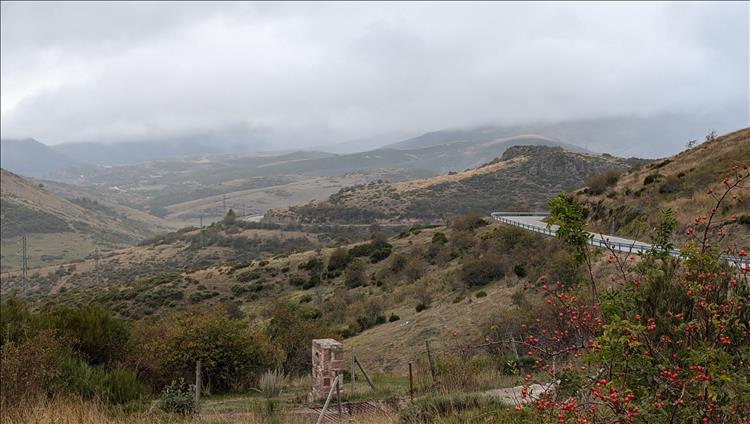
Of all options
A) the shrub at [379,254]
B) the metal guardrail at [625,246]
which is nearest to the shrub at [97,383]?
the metal guardrail at [625,246]

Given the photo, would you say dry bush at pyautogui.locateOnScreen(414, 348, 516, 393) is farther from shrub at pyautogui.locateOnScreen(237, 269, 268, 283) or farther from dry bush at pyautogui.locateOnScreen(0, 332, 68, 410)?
shrub at pyautogui.locateOnScreen(237, 269, 268, 283)

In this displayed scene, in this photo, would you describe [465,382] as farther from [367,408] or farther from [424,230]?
[424,230]

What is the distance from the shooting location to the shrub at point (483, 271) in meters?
30.7

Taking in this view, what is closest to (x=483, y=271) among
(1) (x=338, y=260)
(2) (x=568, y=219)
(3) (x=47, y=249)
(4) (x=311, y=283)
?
(4) (x=311, y=283)

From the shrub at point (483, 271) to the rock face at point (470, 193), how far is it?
53103 millimetres

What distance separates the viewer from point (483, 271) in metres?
31.0

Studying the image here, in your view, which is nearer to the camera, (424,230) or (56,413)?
(56,413)

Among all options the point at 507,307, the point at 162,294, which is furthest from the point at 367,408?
the point at 162,294

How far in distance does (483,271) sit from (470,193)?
68.5m

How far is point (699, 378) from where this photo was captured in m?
3.42

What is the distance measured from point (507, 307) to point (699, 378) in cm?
1987

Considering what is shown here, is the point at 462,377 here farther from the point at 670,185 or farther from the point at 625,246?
the point at 670,185

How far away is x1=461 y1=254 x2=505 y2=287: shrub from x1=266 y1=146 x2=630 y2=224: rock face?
5310 cm

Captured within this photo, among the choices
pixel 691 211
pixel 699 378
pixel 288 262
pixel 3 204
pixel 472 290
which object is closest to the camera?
pixel 699 378
